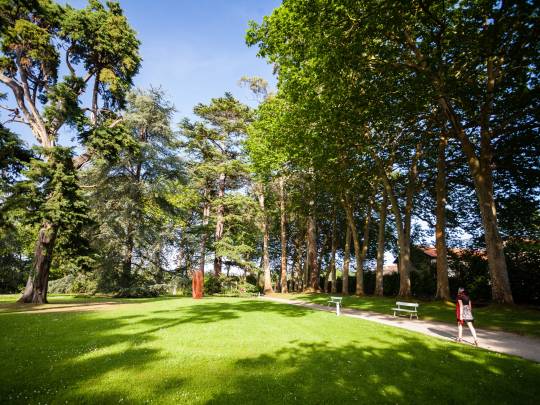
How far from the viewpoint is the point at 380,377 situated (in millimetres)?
6660

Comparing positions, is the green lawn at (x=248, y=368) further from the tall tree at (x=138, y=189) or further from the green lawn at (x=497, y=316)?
the tall tree at (x=138, y=189)

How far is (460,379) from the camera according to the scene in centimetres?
660

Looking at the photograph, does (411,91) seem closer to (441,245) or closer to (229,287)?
(441,245)

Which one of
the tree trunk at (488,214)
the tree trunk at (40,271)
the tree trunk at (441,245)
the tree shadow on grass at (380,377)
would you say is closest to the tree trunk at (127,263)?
the tree trunk at (40,271)

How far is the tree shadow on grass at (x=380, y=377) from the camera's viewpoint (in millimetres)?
5691

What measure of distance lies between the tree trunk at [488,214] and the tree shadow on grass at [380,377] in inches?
347

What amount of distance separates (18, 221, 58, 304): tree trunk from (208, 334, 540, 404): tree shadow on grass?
18.9m

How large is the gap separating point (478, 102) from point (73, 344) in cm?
2190

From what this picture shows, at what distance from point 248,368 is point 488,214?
15.2 m

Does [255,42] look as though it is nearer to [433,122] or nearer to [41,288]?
[433,122]

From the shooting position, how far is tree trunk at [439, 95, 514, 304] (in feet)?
49.4

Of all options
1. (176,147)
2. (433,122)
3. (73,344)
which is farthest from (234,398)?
(176,147)

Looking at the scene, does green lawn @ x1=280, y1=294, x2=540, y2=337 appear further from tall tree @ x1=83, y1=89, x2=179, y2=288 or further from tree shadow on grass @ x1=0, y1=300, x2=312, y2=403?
tall tree @ x1=83, y1=89, x2=179, y2=288

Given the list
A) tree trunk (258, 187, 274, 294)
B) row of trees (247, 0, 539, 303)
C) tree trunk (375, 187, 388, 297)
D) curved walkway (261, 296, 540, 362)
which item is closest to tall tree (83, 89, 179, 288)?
tree trunk (258, 187, 274, 294)
